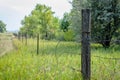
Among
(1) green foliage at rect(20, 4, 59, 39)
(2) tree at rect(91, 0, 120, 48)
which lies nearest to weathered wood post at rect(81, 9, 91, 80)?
(2) tree at rect(91, 0, 120, 48)

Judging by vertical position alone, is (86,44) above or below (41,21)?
below

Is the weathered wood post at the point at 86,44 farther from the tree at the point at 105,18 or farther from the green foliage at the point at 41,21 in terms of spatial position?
the green foliage at the point at 41,21

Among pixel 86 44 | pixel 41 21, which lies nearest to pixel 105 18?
pixel 86 44

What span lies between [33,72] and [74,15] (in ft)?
51.2

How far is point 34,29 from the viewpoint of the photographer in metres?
65.1

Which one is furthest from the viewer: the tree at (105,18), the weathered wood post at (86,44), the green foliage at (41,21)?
the green foliage at (41,21)

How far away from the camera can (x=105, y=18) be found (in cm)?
1980

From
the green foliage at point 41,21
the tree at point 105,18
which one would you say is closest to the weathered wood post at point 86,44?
the tree at point 105,18

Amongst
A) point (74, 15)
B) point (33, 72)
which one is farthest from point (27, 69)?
point (74, 15)

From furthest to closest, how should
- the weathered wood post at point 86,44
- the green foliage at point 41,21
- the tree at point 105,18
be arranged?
the green foliage at point 41,21
the tree at point 105,18
the weathered wood post at point 86,44

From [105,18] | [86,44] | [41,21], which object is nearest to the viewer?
[86,44]

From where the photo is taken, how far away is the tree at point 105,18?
2008 centimetres

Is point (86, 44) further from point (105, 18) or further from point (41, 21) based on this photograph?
point (41, 21)

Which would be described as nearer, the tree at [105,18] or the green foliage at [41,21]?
the tree at [105,18]
